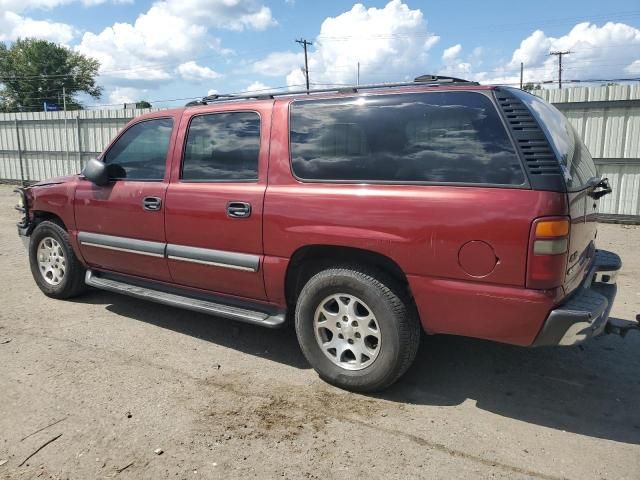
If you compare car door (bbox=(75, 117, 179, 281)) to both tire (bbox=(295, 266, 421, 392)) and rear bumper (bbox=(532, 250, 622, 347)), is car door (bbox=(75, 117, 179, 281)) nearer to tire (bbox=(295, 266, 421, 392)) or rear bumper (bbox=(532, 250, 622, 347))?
tire (bbox=(295, 266, 421, 392))

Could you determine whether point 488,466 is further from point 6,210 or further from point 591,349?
point 6,210

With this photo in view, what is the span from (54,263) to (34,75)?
8102cm

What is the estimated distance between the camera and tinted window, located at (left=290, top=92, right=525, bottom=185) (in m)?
2.89

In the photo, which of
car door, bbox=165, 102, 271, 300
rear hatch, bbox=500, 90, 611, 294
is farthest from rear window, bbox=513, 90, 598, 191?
car door, bbox=165, 102, 271, 300

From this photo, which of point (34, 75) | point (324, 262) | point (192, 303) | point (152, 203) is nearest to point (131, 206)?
point (152, 203)

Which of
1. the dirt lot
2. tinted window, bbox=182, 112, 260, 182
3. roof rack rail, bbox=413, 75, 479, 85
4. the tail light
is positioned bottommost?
the dirt lot

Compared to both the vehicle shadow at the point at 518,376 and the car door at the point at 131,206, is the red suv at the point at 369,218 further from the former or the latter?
the vehicle shadow at the point at 518,376

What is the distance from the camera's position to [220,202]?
3812 mm

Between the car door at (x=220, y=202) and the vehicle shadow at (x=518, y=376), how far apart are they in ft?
2.07

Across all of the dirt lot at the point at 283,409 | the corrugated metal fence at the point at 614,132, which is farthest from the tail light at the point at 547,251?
the corrugated metal fence at the point at 614,132

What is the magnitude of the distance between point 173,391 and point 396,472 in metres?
1.60

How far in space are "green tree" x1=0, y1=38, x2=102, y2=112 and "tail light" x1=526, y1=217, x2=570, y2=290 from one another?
79.1 m

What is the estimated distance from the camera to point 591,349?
4.13 m

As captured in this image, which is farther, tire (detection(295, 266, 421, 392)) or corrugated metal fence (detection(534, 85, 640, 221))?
corrugated metal fence (detection(534, 85, 640, 221))
